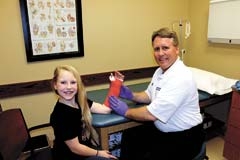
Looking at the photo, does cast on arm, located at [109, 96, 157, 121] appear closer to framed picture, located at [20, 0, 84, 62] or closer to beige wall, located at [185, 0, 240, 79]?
framed picture, located at [20, 0, 84, 62]

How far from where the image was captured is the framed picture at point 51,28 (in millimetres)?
2113

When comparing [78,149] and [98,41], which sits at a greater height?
[98,41]

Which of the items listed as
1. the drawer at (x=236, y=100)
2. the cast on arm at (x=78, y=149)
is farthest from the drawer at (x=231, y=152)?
the cast on arm at (x=78, y=149)

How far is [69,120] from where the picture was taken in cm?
132

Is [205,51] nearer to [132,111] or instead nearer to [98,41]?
[98,41]

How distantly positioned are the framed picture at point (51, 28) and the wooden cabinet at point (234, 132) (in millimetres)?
1535

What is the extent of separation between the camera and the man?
1.44 meters

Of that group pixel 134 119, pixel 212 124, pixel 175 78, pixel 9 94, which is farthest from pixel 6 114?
pixel 212 124

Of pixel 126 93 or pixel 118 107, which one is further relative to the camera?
pixel 126 93

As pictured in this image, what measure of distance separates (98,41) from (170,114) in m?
→ 1.31

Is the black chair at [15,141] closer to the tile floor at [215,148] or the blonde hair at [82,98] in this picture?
the blonde hair at [82,98]

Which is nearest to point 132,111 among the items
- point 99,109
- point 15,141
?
point 99,109

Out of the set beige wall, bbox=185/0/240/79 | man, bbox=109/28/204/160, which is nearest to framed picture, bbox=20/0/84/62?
man, bbox=109/28/204/160

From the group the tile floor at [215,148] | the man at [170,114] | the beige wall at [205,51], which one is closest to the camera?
the man at [170,114]
